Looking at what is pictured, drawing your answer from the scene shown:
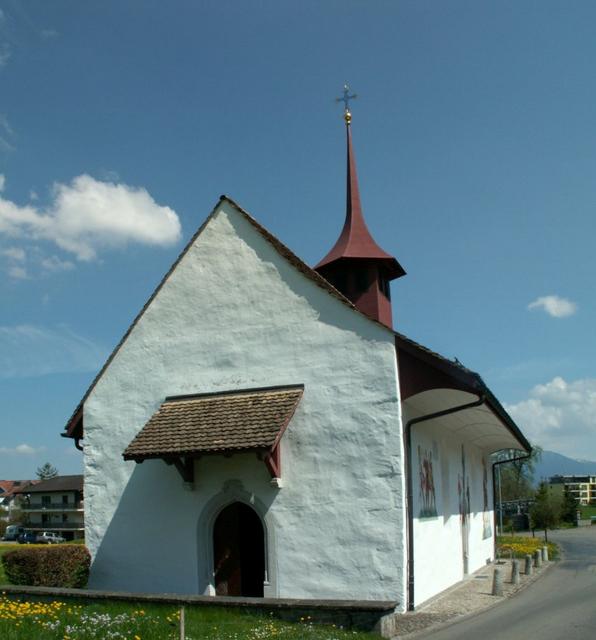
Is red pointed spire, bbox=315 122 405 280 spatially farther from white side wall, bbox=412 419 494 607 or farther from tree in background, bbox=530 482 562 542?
tree in background, bbox=530 482 562 542

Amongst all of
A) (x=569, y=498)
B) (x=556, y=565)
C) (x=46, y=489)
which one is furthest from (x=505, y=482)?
(x=46, y=489)

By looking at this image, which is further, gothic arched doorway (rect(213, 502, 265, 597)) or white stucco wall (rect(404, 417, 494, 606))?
gothic arched doorway (rect(213, 502, 265, 597))

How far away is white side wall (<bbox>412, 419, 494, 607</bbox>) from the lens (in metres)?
13.1

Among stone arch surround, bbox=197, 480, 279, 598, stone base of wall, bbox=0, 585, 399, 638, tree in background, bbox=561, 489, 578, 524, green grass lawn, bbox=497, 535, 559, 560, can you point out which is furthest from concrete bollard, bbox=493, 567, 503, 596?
tree in background, bbox=561, 489, 578, 524

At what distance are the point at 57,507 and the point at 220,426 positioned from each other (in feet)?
260

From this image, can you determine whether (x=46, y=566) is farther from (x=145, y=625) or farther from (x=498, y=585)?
(x=498, y=585)

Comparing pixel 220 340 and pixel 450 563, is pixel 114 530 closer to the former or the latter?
pixel 220 340

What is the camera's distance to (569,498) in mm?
65625

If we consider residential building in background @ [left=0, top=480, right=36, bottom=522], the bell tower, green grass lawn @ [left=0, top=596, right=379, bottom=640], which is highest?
the bell tower

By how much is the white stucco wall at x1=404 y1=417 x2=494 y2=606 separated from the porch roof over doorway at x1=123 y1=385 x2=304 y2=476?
2.75m

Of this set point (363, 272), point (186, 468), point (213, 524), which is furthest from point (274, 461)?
point (363, 272)

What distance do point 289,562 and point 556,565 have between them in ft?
45.4

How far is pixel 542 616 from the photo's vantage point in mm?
12164

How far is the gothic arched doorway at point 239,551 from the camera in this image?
43.5 ft
